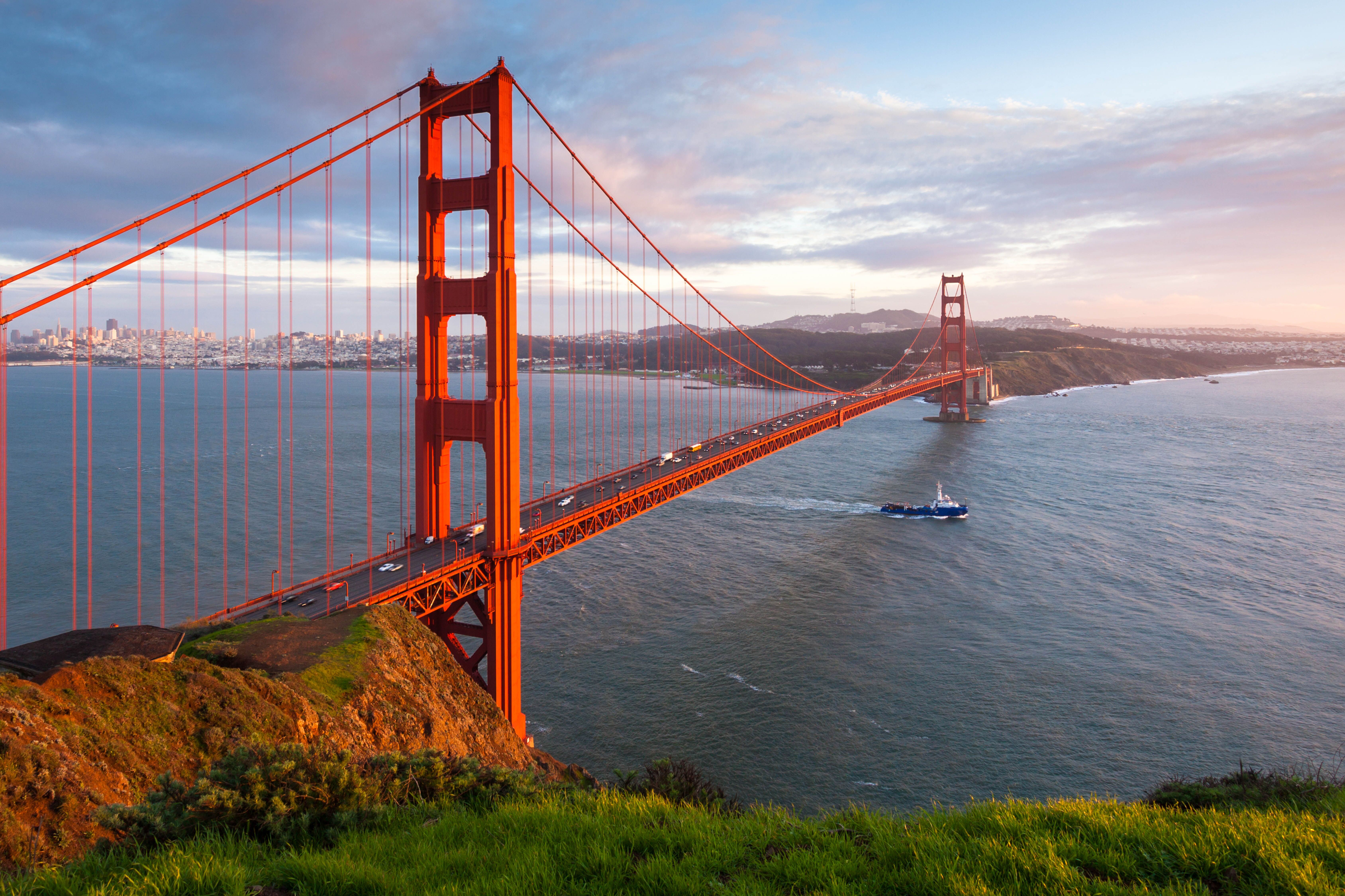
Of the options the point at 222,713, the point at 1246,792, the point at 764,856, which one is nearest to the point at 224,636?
the point at 222,713

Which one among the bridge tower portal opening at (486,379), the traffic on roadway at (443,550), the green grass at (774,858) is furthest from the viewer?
the bridge tower portal opening at (486,379)

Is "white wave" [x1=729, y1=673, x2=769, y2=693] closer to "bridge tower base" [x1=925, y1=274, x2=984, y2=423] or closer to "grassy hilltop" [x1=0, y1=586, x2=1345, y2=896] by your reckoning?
"grassy hilltop" [x1=0, y1=586, x2=1345, y2=896]

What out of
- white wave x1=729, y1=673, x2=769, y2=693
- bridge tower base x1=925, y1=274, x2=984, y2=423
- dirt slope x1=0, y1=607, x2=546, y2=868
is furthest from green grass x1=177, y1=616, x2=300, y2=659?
bridge tower base x1=925, y1=274, x2=984, y2=423

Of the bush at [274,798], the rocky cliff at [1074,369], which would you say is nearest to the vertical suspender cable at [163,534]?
the bush at [274,798]

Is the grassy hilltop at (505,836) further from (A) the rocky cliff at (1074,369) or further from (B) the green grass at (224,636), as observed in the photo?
(A) the rocky cliff at (1074,369)

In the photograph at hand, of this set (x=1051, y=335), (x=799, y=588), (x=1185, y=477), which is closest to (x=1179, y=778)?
(x=799, y=588)

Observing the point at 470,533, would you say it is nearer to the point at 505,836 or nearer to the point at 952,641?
the point at 952,641
